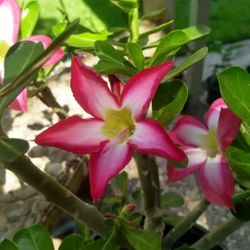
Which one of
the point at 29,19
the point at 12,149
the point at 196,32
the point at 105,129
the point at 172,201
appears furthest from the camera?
the point at 172,201

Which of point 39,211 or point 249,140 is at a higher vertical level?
point 249,140

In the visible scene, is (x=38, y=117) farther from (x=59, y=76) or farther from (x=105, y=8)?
(x=105, y=8)

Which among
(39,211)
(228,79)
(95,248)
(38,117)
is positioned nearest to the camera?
(228,79)

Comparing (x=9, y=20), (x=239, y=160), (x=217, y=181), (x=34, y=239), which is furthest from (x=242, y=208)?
(x=9, y=20)

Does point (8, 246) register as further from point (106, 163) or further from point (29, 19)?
point (29, 19)

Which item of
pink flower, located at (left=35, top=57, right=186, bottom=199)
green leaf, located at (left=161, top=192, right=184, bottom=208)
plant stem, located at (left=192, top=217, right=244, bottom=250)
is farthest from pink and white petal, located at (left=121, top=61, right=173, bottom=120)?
green leaf, located at (left=161, top=192, right=184, bottom=208)

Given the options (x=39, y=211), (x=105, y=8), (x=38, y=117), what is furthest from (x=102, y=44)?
(x=105, y=8)

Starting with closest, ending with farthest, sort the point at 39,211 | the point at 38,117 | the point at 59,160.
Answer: the point at 39,211, the point at 59,160, the point at 38,117

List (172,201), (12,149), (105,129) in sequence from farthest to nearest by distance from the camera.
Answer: (172,201), (105,129), (12,149)
